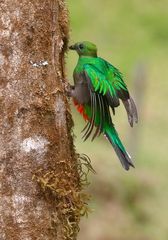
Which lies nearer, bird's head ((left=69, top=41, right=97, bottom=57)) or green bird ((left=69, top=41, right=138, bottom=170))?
green bird ((left=69, top=41, right=138, bottom=170))

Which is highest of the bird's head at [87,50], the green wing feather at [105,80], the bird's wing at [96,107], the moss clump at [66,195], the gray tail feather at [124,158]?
the bird's head at [87,50]

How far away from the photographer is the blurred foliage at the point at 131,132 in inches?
525

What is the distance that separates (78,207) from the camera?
5.23 meters

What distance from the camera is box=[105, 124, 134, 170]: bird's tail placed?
231 inches

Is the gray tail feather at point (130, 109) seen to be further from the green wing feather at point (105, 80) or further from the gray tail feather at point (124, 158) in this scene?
the gray tail feather at point (124, 158)

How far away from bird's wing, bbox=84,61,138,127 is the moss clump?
1.94ft

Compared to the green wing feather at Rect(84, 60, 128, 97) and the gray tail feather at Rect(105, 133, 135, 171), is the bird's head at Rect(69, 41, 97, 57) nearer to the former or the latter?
the green wing feather at Rect(84, 60, 128, 97)

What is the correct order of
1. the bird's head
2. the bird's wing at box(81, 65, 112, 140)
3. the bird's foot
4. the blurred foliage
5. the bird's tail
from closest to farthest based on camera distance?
the bird's foot → the bird's wing at box(81, 65, 112, 140) → the bird's tail → the bird's head → the blurred foliage

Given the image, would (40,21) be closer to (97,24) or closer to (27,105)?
(27,105)

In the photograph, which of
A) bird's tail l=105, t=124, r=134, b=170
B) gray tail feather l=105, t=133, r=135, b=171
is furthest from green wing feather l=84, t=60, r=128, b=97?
gray tail feather l=105, t=133, r=135, b=171

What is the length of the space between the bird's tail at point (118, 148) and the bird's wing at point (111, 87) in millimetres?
148

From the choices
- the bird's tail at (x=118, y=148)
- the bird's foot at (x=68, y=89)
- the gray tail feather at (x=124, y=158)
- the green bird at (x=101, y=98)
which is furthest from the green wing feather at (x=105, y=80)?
the gray tail feather at (x=124, y=158)

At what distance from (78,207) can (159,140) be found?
1237cm

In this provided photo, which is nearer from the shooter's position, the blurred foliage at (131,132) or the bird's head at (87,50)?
the bird's head at (87,50)
